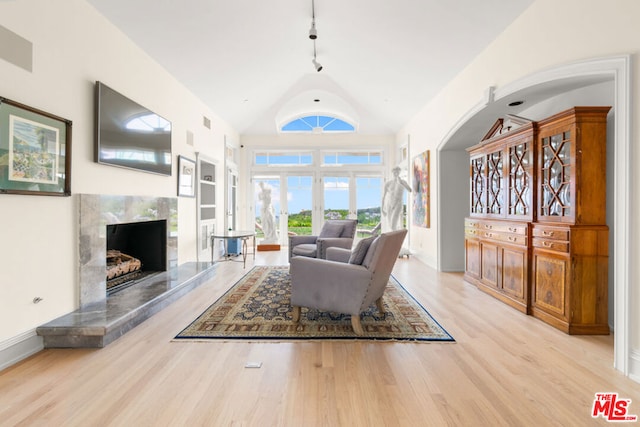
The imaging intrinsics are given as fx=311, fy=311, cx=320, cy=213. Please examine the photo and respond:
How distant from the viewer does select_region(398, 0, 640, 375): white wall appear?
200 centimetres

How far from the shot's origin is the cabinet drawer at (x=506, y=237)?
3242 mm

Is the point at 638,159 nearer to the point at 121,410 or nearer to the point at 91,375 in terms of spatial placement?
the point at 121,410

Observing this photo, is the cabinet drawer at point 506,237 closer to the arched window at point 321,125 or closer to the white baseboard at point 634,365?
the white baseboard at point 634,365

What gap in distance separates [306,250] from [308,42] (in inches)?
131

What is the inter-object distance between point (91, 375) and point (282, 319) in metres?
1.49

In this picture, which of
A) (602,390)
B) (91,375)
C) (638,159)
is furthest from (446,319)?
(91,375)

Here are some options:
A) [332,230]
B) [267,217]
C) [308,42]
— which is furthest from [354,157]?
[332,230]

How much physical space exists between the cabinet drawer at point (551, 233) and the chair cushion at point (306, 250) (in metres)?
2.77

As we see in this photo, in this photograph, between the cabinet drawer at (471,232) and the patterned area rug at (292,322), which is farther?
the cabinet drawer at (471,232)

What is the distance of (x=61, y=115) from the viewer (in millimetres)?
2557

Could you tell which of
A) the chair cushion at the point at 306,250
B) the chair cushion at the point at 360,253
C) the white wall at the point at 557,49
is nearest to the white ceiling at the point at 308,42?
the white wall at the point at 557,49

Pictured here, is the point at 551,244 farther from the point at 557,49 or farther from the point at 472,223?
the point at 557,49

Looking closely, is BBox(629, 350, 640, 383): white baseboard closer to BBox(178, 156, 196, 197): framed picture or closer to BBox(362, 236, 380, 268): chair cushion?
BBox(362, 236, 380, 268): chair cushion

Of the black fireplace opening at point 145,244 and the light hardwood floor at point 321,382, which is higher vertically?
the black fireplace opening at point 145,244
